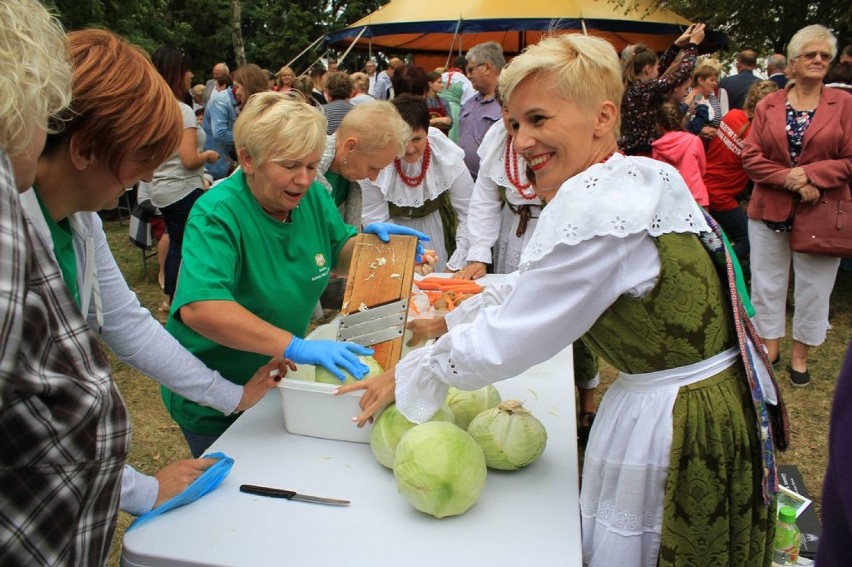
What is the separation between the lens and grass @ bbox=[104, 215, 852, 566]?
11.5 ft

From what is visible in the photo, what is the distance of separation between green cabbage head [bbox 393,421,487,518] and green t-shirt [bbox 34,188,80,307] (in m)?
0.83

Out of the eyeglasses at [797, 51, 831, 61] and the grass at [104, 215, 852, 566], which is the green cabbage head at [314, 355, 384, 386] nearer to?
the grass at [104, 215, 852, 566]

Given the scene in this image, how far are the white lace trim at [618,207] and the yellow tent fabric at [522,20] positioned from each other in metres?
9.22

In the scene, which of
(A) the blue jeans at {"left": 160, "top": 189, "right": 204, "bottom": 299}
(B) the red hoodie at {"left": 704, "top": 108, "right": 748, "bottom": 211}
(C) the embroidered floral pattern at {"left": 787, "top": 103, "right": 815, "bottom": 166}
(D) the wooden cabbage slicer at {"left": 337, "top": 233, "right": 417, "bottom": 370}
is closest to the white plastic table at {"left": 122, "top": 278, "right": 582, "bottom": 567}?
(D) the wooden cabbage slicer at {"left": 337, "top": 233, "right": 417, "bottom": 370}

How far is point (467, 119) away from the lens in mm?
5496

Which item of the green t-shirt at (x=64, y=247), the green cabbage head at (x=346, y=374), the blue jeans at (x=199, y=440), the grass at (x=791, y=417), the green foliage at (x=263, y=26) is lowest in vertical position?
the grass at (x=791, y=417)

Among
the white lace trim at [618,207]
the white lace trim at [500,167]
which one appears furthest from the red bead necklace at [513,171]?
the white lace trim at [618,207]

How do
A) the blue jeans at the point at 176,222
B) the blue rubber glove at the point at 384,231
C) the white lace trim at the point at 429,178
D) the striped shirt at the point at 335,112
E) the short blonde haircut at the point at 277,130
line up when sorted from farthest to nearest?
the striped shirt at the point at 335,112, the blue jeans at the point at 176,222, the white lace trim at the point at 429,178, the blue rubber glove at the point at 384,231, the short blonde haircut at the point at 277,130

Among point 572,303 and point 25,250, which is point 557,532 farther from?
point 25,250

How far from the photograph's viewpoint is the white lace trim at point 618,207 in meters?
1.32

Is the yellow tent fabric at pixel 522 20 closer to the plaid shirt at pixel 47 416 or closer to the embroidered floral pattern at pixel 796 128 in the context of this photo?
the embroidered floral pattern at pixel 796 128

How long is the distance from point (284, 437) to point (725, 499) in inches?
44.6

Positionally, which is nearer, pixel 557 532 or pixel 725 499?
pixel 557 532

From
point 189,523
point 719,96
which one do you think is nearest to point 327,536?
point 189,523
